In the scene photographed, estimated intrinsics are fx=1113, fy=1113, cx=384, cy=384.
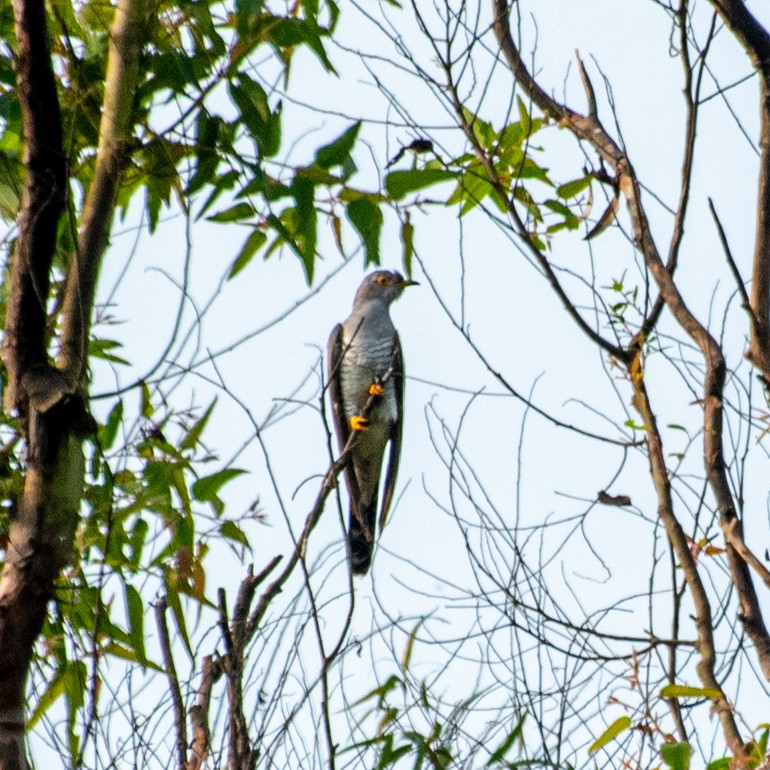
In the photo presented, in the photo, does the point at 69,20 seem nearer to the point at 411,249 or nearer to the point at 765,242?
the point at 411,249

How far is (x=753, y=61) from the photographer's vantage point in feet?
7.38

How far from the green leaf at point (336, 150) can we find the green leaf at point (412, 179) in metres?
0.16

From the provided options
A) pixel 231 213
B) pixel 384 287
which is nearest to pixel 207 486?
pixel 231 213

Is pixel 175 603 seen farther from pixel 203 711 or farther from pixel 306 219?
pixel 306 219

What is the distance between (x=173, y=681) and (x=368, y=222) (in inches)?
40.1

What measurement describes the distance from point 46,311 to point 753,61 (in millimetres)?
1475

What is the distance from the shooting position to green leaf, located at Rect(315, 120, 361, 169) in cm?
214

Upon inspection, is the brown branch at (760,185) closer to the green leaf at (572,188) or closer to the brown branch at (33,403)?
the green leaf at (572,188)

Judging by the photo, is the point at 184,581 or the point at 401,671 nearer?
the point at 184,581

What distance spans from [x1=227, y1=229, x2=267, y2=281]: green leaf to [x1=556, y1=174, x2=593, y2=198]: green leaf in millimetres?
759

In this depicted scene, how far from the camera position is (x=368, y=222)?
7.38 feet

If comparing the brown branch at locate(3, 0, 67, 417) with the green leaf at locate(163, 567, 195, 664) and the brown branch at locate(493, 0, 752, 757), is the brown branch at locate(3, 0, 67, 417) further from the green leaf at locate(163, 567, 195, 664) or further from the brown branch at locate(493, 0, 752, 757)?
the brown branch at locate(493, 0, 752, 757)

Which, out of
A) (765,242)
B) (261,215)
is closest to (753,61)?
(765,242)

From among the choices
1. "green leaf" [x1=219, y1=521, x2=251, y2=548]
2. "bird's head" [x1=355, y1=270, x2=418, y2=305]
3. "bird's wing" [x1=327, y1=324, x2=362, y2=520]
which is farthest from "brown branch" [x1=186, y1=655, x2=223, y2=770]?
"bird's head" [x1=355, y1=270, x2=418, y2=305]
